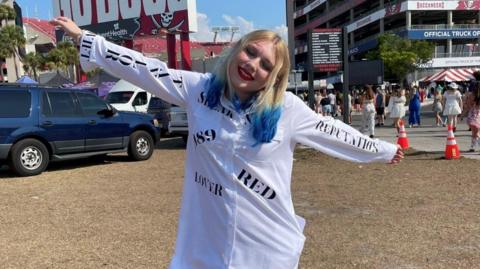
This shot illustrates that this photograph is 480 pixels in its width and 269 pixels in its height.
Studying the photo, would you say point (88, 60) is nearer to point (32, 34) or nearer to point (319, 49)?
point (319, 49)

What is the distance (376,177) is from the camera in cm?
889

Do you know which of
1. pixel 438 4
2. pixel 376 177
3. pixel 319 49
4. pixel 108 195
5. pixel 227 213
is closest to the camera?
pixel 227 213

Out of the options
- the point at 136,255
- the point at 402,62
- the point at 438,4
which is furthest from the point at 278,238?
the point at 438,4

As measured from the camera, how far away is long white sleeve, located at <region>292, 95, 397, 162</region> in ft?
7.19

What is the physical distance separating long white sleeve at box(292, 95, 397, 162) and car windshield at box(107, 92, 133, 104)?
17.3m

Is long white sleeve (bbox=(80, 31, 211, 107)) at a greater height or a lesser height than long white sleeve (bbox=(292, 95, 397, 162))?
greater

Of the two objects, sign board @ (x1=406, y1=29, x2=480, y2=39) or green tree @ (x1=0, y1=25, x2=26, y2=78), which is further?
sign board @ (x1=406, y1=29, x2=480, y2=39)

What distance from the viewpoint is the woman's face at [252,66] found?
6.79ft

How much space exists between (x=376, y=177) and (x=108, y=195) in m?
4.35

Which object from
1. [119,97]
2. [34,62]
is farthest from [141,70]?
[34,62]

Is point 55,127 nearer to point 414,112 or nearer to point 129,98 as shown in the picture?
point 129,98

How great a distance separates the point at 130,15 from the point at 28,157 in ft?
90.4

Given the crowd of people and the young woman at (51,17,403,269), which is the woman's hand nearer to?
the young woman at (51,17,403,269)

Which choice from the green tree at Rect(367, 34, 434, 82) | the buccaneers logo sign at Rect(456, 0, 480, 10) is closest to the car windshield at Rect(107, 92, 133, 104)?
the green tree at Rect(367, 34, 434, 82)
